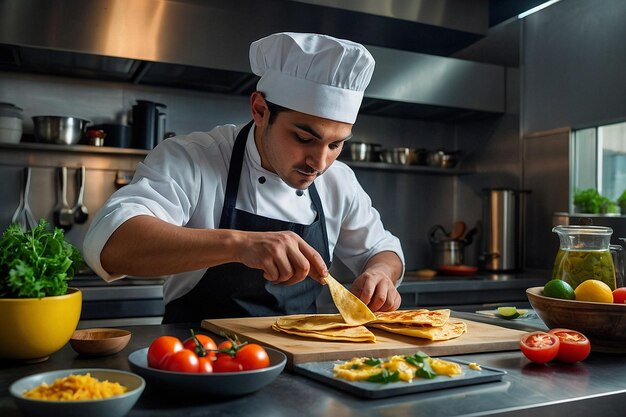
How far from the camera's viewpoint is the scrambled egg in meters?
1.09

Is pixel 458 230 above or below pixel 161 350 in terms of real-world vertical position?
above

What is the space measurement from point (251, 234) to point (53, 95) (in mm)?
2425

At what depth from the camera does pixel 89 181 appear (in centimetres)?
351

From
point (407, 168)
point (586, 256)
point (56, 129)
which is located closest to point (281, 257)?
point (586, 256)

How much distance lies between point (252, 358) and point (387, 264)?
3.74 ft

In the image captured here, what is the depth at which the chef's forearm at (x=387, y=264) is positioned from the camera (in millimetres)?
2066

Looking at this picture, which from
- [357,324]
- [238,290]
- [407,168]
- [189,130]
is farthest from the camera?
[407,168]

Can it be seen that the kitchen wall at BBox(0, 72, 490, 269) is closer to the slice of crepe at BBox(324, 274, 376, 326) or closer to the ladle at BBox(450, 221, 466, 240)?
the ladle at BBox(450, 221, 466, 240)

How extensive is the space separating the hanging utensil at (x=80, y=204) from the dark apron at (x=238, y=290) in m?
1.66

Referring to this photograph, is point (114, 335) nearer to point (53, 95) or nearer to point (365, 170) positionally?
point (53, 95)

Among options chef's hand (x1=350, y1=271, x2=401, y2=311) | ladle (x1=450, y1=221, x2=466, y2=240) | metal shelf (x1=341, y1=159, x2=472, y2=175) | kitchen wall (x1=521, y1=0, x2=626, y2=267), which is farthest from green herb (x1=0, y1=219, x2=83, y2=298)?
ladle (x1=450, y1=221, x2=466, y2=240)

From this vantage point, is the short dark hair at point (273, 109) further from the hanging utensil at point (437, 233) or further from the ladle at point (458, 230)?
the ladle at point (458, 230)

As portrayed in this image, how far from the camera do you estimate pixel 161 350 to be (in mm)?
1050

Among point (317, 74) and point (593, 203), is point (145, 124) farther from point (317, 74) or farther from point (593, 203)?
point (593, 203)
